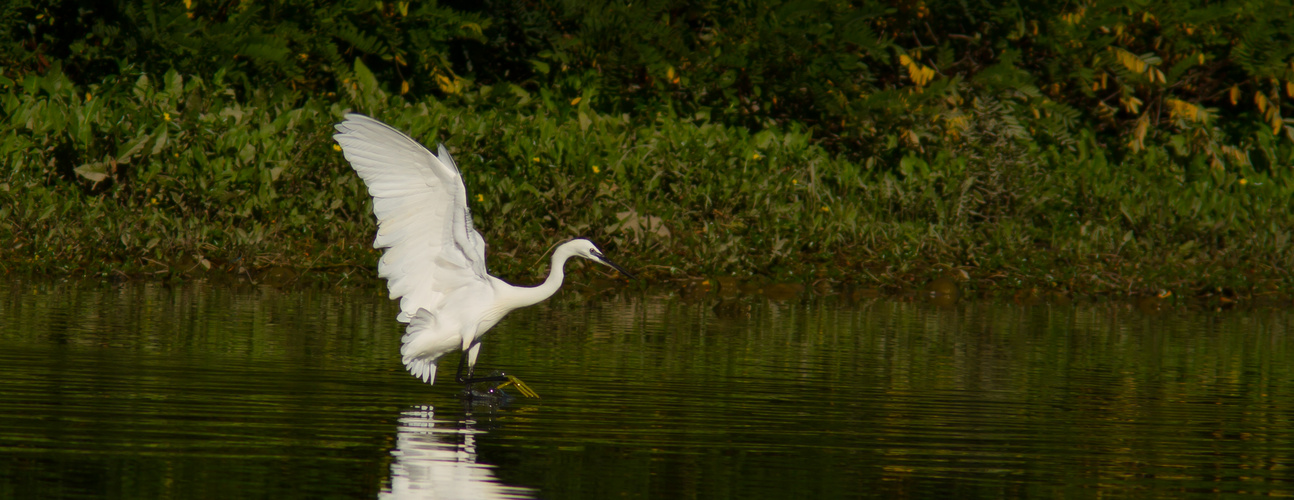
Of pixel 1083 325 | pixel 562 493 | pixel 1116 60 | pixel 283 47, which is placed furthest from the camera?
pixel 1116 60

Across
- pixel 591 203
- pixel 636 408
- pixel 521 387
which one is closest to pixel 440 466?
pixel 636 408

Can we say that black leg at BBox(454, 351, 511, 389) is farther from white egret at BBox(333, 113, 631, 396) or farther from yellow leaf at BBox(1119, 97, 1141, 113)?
yellow leaf at BBox(1119, 97, 1141, 113)

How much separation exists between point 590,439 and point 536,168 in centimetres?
843

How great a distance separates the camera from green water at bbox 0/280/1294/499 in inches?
203

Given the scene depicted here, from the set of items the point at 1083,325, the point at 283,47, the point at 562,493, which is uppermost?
the point at 283,47

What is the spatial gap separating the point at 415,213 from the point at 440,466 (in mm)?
2426

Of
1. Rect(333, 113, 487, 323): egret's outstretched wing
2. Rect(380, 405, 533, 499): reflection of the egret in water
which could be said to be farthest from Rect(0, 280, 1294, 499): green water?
Rect(333, 113, 487, 323): egret's outstretched wing

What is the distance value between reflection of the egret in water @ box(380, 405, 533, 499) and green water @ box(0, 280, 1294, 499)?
16 millimetres

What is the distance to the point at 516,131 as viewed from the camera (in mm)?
14922

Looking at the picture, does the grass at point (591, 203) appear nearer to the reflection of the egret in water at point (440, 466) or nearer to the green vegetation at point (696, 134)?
the green vegetation at point (696, 134)

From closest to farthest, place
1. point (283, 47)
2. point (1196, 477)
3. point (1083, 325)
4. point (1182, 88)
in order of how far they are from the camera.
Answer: point (1196, 477)
point (1083, 325)
point (283, 47)
point (1182, 88)

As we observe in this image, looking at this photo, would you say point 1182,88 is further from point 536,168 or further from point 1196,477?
point 1196,477

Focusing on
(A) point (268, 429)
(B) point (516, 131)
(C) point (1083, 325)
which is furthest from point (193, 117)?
(A) point (268, 429)

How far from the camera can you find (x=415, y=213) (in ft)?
24.9
